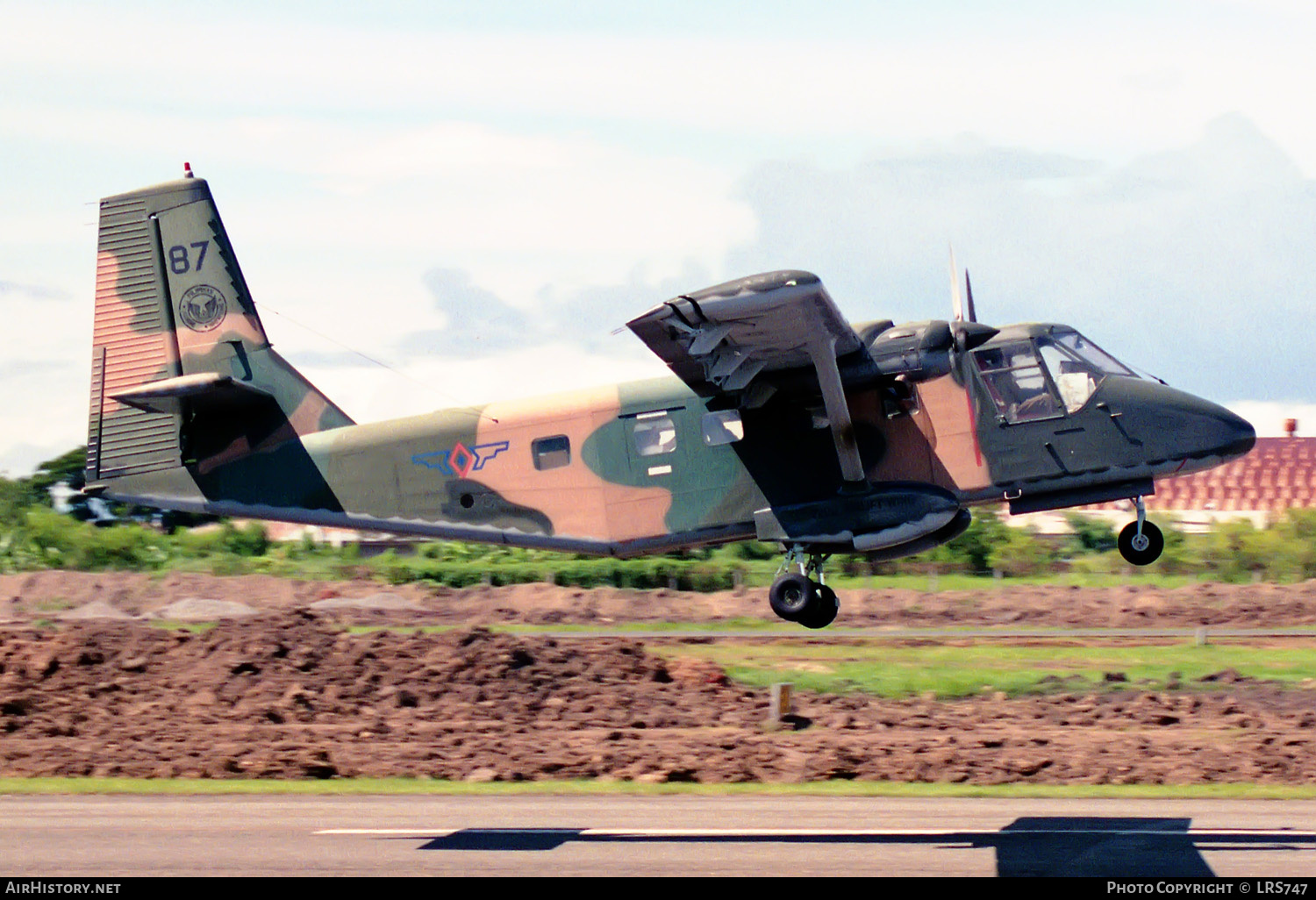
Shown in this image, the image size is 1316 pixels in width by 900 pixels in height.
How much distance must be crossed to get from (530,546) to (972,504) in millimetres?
5137

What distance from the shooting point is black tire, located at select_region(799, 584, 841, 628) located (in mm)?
16578

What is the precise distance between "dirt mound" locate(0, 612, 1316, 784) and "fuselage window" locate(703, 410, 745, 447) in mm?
7044

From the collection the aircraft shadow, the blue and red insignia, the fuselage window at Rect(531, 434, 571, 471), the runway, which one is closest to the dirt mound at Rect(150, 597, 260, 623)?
the runway

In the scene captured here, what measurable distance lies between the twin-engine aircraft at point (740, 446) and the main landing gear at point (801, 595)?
22 millimetres

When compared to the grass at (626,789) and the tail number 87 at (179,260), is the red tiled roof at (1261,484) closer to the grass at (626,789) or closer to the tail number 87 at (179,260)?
the grass at (626,789)

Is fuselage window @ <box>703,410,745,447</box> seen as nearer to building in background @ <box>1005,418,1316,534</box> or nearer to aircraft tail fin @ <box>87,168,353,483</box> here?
aircraft tail fin @ <box>87,168,353,483</box>

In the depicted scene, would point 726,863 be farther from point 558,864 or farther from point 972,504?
point 972,504

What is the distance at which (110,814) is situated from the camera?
18.8 meters

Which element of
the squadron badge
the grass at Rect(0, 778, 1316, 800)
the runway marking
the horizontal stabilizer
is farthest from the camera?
the grass at Rect(0, 778, 1316, 800)

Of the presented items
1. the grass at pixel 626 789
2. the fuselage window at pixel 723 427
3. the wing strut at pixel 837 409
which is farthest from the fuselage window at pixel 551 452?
the grass at pixel 626 789

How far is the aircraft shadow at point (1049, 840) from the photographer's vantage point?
15.3 meters

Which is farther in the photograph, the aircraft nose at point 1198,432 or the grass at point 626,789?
the grass at point 626,789

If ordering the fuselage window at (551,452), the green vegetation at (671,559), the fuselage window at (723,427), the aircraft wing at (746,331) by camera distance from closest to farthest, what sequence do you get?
the aircraft wing at (746,331) < the fuselage window at (723,427) < the fuselage window at (551,452) < the green vegetation at (671,559)
